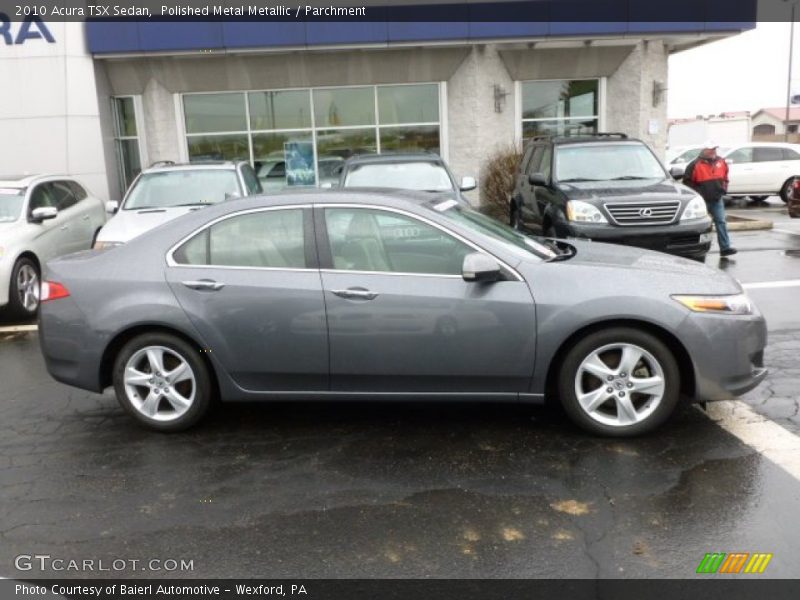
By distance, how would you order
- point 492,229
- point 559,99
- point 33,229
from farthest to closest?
point 559,99
point 33,229
point 492,229

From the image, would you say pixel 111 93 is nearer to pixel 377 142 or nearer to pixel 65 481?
pixel 377 142

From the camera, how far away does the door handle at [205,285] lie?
4.61 metres

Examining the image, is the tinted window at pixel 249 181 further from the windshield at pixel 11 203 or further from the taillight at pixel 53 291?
the taillight at pixel 53 291

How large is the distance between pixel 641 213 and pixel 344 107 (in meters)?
10.1

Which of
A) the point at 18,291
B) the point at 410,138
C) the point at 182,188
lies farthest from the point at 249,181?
the point at 410,138

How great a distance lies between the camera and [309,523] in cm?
365

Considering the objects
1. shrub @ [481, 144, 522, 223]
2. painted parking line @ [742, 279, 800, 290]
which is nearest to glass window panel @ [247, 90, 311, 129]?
shrub @ [481, 144, 522, 223]

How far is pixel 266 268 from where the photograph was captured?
4645mm

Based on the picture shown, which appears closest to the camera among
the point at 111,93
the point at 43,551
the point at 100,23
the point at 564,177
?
the point at 43,551

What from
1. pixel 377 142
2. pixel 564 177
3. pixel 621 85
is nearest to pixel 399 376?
pixel 564 177

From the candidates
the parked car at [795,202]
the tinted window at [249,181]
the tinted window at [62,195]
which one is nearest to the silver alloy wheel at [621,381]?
the tinted window at [249,181]

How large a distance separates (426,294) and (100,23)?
14128mm

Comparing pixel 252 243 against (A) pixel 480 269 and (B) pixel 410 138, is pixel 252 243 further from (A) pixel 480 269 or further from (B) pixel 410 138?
(B) pixel 410 138

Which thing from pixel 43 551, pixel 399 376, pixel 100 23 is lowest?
pixel 43 551
